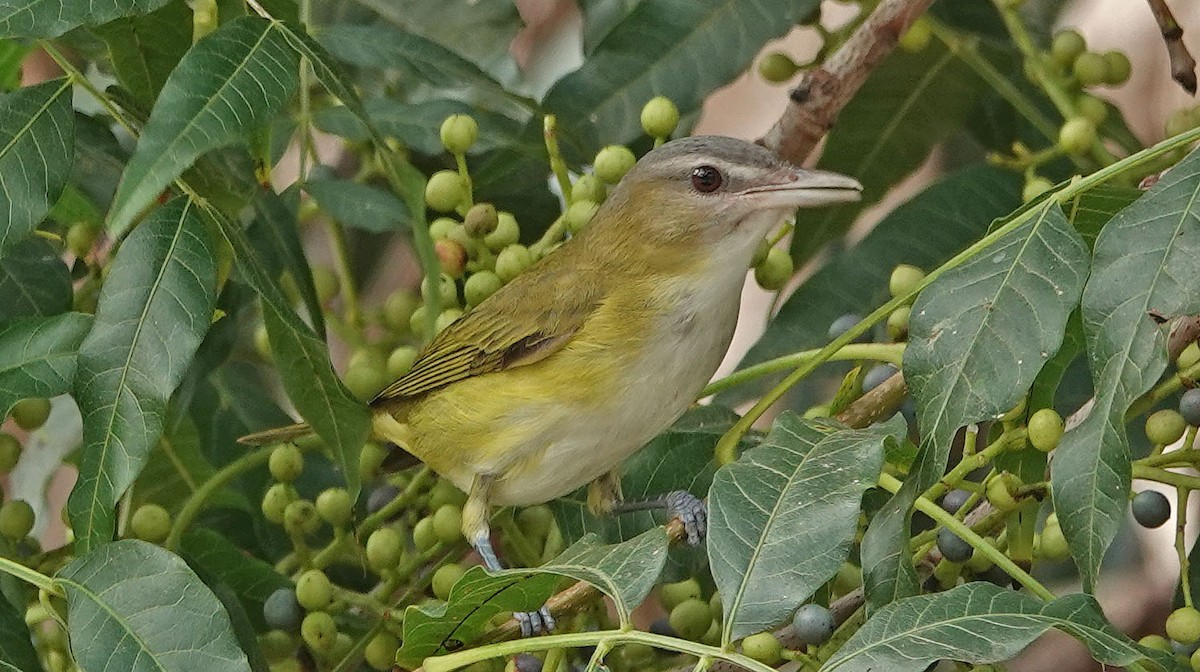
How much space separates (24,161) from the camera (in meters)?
1.56

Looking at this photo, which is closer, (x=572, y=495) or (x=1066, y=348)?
(x=1066, y=348)

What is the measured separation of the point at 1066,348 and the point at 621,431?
1.95 ft

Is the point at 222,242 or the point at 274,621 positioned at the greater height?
the point at 222,242

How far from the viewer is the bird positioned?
1.96 m

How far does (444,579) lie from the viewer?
1874mm

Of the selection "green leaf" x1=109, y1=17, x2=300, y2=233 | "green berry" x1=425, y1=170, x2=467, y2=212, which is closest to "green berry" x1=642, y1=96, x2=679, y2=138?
"green berry" x1=425, y1=170, x2=467, y2=212

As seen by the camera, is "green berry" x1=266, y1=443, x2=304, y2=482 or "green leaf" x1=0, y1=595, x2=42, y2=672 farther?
"green berry" x1=266, y1=443, x2=304, y2=482

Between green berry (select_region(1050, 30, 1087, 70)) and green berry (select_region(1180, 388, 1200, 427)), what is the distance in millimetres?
728

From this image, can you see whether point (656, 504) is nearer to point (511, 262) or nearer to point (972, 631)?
point (511, 262)

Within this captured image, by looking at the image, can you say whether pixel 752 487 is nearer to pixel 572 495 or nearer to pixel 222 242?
pixel 222 242

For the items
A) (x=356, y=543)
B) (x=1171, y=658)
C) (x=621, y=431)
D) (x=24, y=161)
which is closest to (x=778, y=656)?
(x=1171, y=658)

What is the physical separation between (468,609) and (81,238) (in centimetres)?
98

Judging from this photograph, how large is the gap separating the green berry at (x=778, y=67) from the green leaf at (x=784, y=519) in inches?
41.1

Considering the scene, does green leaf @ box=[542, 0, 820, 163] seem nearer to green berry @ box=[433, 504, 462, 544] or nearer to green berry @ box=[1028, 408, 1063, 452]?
green berry @ box=[433, 504, 462, 544]
